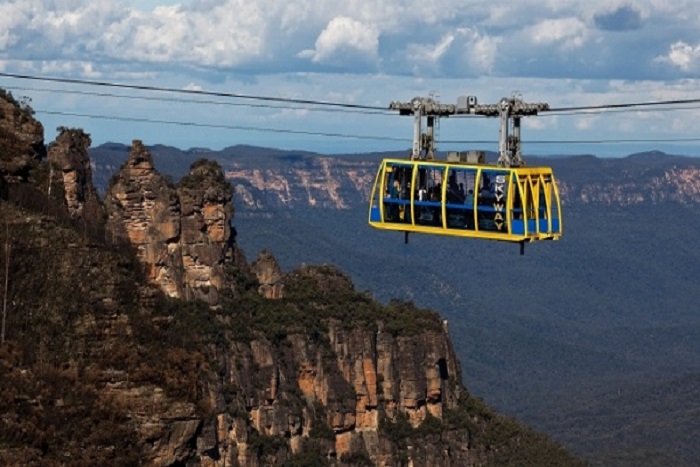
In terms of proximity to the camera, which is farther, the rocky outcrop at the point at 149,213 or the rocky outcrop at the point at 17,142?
the rocky outcrop at the point at 149,213

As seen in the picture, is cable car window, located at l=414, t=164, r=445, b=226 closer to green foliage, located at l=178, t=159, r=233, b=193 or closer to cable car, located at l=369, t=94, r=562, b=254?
cable car, located at l=369, t=94, r=562, b=254

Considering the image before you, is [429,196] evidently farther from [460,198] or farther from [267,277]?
[267,277]

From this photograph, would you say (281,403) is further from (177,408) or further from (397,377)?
(177,408)

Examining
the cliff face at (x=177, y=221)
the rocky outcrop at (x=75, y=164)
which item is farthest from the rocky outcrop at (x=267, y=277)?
the rocky outcrop at (x=75, y=164)

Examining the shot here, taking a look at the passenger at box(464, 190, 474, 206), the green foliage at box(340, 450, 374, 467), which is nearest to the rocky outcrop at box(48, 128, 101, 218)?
the green foliage at box(340, 450, 374, 467)

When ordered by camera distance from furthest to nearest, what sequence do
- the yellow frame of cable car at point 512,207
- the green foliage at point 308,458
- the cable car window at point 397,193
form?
the green foliage at point 308,458 → the cable car window at point 397,193 → the yellow frame of cable car at point 512,207

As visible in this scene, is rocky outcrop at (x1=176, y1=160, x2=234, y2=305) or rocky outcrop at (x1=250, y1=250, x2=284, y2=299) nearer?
rocky outcrop at (x1=176, y1=160, x2=234, y2=305)

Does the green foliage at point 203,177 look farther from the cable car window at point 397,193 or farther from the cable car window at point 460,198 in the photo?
the cable car window at point 460,198

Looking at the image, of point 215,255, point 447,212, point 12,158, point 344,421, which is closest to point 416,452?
point 344,421
